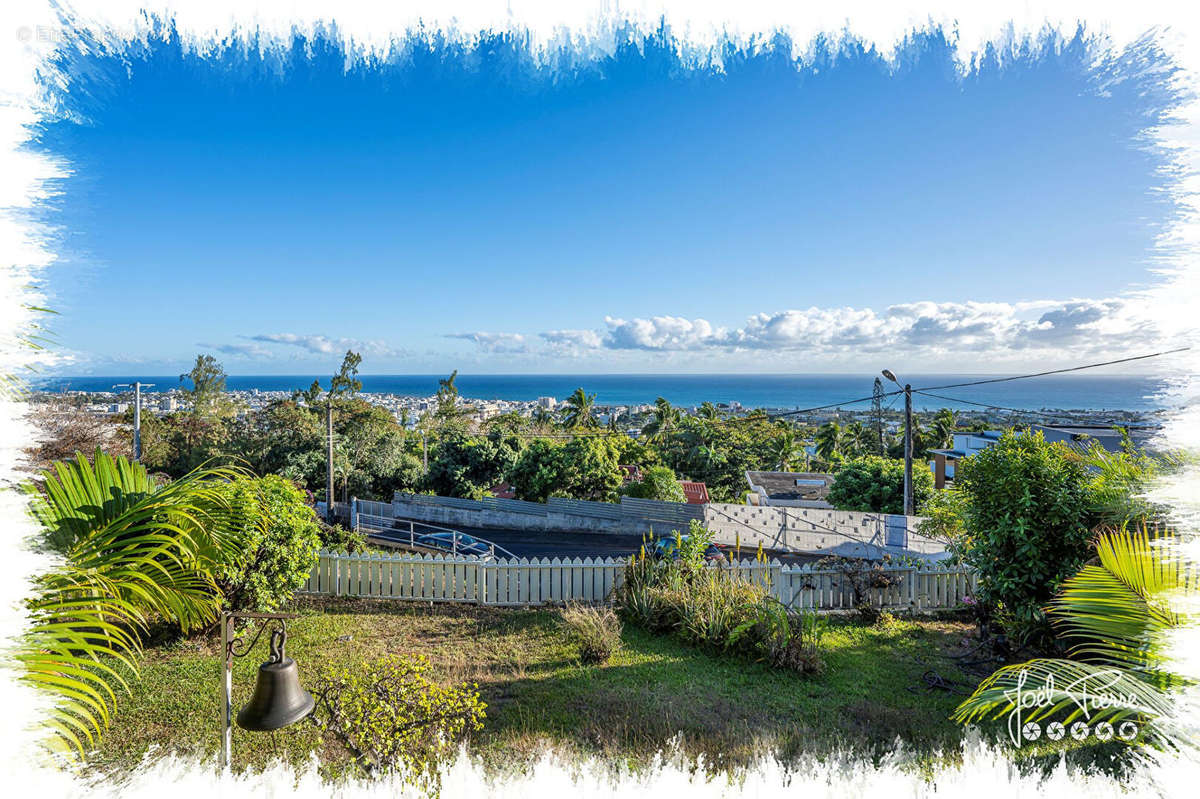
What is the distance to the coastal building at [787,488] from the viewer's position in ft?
92.6

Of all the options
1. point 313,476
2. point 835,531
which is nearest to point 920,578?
point 835,531

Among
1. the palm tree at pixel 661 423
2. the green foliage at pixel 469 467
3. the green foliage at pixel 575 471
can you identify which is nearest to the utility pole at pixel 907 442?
the green foliage at pixel 575 471

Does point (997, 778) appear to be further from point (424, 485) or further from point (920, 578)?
point (424, 485)

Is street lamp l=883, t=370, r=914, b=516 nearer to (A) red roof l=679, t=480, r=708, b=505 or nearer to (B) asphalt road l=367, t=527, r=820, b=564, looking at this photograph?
(B) asphalt road l=367, t=527, r=820, b=564

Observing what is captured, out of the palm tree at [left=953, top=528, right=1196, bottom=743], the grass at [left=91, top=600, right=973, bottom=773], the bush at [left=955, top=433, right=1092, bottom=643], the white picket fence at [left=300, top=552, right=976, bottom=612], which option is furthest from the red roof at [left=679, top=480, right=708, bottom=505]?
the palm tree at [left=953, top=528, right=1196, bottom=743]

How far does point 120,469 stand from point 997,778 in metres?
3.79

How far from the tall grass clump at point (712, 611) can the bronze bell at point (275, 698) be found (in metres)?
4.93

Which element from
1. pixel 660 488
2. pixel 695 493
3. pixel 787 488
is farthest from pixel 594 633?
pixel 787 488

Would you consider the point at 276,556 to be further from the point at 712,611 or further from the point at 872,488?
the point at 872,488

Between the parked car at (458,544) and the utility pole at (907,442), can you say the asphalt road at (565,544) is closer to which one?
the parked car at (458,544)

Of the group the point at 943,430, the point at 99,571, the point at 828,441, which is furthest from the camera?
the point at 828,441

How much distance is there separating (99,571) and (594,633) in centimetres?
520

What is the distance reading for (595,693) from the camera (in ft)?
17.3

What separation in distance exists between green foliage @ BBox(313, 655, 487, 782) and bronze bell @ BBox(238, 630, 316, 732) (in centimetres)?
87
